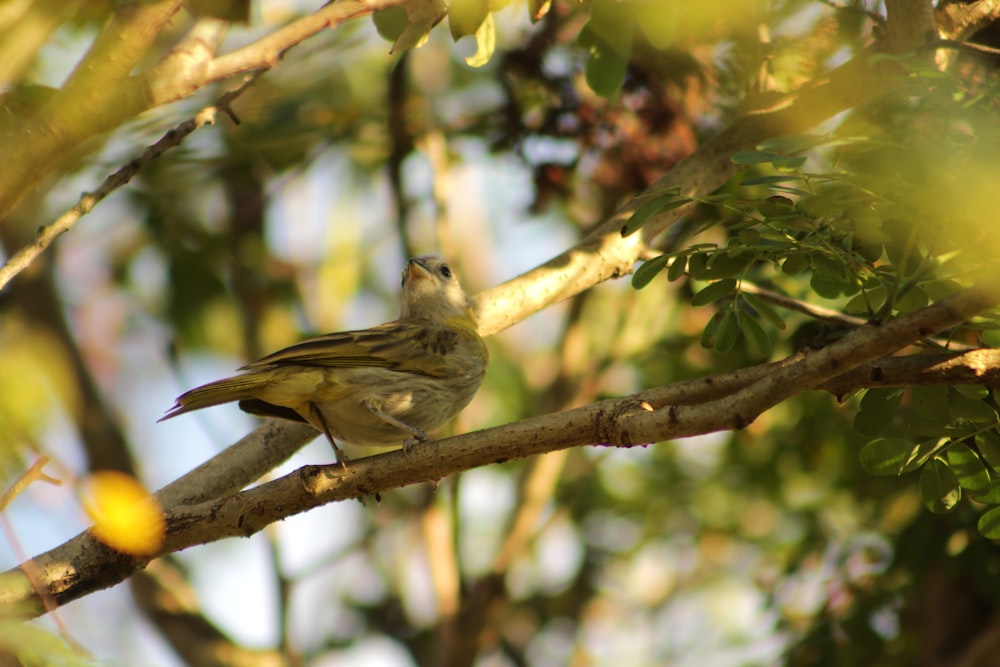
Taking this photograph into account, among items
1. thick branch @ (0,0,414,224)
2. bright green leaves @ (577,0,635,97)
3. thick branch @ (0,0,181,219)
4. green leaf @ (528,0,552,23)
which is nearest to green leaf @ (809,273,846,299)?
bright green leaves @ (577,0,635,97)

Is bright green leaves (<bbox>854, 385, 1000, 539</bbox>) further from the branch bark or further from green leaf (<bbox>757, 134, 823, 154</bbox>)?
green leaf (<bbox>757, 134, 823, 154</bbox>)

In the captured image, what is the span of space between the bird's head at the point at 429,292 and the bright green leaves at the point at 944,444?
2.75 m

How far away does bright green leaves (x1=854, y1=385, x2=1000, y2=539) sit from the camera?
3033 millimetres

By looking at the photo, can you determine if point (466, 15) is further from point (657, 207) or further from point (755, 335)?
point (755, 335)

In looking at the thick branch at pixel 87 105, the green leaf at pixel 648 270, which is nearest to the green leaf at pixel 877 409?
the green leaf at pixel 648 270

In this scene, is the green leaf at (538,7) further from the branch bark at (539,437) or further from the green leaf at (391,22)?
the branch bark at (539,437)

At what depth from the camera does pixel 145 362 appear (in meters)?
9.04

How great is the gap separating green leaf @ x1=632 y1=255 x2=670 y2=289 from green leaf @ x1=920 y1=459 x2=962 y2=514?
1050 millimetres

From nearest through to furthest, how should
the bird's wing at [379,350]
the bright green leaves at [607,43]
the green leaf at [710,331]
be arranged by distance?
the green leaf at [710,331] < the bright green leaves at [607,43] < the bird's wing at [379,350]

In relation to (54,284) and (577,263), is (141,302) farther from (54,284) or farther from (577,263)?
(577,263)

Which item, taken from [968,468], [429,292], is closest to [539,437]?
[968,468]

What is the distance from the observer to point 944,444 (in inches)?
124

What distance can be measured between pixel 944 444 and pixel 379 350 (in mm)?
2548

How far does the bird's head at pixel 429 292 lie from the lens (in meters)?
5.71
